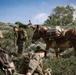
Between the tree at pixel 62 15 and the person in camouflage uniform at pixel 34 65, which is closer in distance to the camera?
the person in camouflage uniform at pixel 34 65

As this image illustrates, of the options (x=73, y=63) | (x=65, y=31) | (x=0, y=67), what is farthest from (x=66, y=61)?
(x=65, y=31)

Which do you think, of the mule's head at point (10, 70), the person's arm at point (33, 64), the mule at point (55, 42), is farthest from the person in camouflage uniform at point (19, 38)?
the person's arm at point (33, 64)

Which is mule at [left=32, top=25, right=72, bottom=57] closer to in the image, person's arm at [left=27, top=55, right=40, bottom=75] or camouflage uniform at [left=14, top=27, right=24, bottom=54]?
camouflage uniform at [left=14, top=27, right=24, bottom=54]

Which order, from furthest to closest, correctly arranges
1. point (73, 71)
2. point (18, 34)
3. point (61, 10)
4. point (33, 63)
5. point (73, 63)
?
point (61, 10)
point (18, 34)
point (73, 63)
point (73, 71)
point (33, 63)

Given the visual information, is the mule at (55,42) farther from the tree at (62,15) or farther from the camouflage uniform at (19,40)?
the tree at (62,15)

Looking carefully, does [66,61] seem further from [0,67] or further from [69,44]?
[69,44]

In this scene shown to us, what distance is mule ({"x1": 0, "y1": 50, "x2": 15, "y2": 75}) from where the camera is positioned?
26.6ft

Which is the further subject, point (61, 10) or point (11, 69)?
point (61, 10)

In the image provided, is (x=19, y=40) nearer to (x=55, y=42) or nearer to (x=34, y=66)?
(x=55, y=42)

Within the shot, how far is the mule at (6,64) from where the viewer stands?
8121 millimetres

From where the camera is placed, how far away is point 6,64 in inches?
326

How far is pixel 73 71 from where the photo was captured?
10.9 metres

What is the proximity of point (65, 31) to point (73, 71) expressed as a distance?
23.1ft

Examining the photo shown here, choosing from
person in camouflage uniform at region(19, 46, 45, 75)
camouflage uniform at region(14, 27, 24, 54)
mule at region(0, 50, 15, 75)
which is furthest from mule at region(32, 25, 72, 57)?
person in camouflage uniform at region(19, 46, 45, 75)
